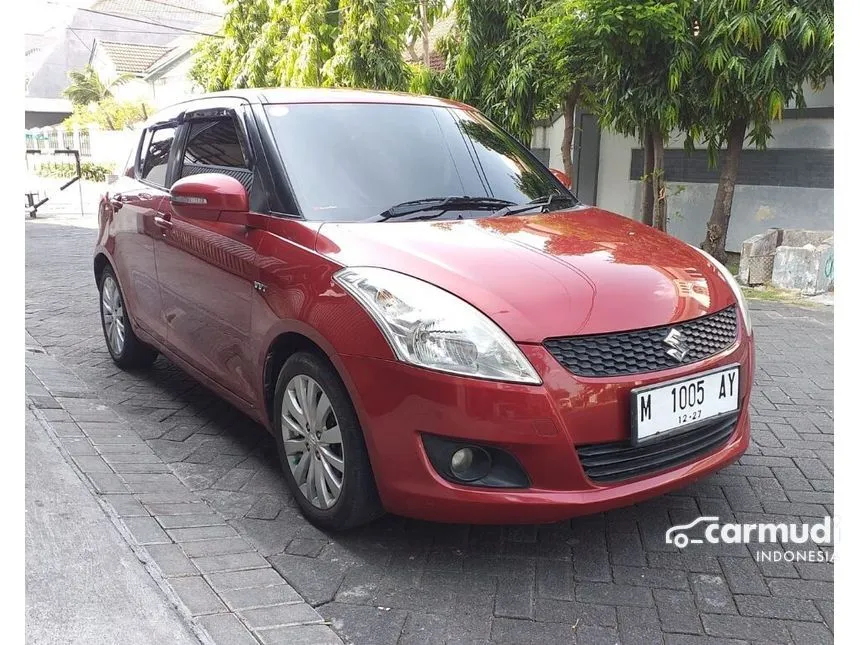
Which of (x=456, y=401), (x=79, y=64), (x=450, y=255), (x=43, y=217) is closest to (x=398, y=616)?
(x=456, y=401)

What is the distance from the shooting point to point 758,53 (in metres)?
7.21

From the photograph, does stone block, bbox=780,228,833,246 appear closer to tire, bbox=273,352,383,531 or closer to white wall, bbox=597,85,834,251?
white wall, bbox=597,85,834,251

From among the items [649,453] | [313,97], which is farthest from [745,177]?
[649,453]

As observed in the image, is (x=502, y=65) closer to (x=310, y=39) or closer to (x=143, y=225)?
(x=310, y=39)

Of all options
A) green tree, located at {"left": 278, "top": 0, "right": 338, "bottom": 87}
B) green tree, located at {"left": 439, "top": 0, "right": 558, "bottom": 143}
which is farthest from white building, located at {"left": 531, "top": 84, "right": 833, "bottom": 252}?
green tree, located at {"left": 278, "top": 0, "right": 338, "bottom": 87}

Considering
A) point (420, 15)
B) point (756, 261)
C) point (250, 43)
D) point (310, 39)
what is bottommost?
point (756, 261)

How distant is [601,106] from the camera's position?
874cm

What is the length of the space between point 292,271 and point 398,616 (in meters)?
1.28

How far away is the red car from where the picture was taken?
245 cm

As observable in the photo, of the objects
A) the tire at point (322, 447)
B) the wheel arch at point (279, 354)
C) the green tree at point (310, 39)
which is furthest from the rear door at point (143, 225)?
the green tree at point (310, 39)

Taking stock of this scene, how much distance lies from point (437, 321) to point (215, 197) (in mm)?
1262

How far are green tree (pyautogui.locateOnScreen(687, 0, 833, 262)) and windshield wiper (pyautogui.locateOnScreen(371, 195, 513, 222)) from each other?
4724 mm

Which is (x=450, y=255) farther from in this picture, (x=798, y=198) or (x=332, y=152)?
(x=798, y=198)

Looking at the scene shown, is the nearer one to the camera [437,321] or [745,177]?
[437,321]
